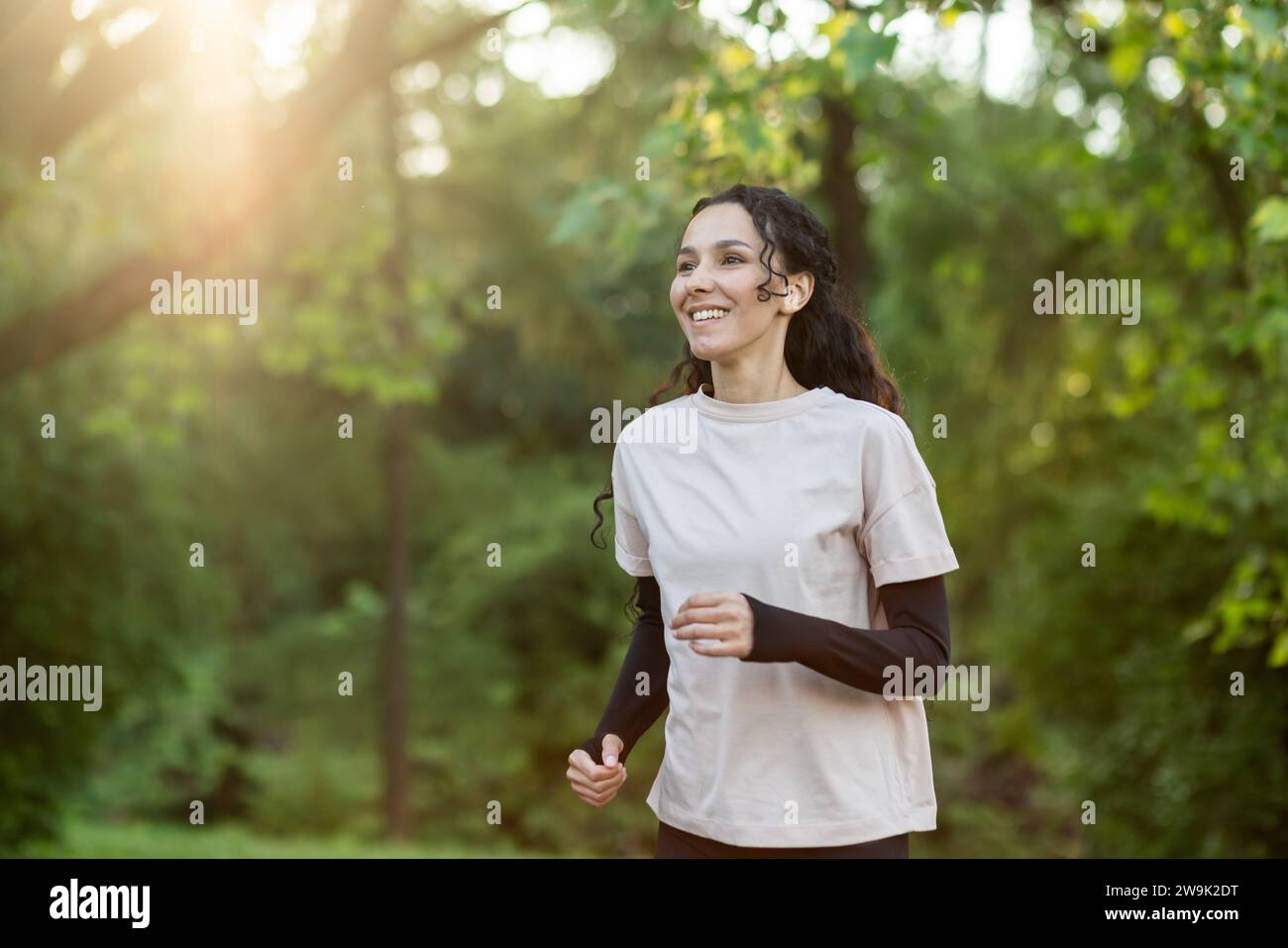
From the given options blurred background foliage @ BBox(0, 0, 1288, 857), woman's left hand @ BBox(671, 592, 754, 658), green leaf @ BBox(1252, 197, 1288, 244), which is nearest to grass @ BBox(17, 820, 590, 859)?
blurred background foliage @ BBox(0, 0, 1288, 857)

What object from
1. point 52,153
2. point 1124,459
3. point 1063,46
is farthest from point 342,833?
point 1063,46

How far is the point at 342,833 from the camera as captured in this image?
1777 centimetres

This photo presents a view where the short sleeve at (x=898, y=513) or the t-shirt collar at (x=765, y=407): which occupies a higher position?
the t-shirt collar at (x=765, y=407)

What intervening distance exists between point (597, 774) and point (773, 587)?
0.49 meters

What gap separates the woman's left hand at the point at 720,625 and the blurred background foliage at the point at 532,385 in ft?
4.74

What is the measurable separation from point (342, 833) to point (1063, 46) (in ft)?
46.9

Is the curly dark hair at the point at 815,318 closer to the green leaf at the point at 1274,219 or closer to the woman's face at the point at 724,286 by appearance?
the woman's face at the point at 724,286

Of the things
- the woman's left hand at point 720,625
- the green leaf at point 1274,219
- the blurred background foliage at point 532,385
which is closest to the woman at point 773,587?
the woman's left hand at point 720,625

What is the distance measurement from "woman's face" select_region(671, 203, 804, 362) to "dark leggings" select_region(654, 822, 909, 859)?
887 mm

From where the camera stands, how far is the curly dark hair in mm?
2420

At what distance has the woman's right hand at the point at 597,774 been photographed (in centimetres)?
231

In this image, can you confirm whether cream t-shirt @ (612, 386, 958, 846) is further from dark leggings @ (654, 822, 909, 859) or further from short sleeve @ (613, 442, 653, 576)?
short sleeve @ (613, 442, 653, 576)

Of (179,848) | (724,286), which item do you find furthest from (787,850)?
(179,848)
